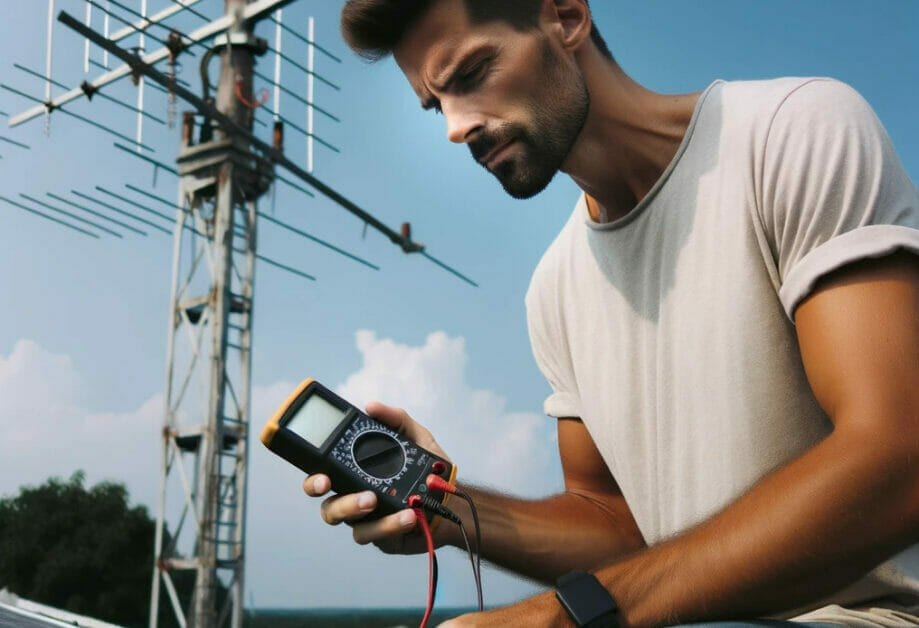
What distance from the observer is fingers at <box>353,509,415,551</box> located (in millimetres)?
1318

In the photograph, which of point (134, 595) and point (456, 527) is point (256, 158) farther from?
point (134, 595)

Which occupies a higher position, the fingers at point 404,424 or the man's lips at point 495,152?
the man's lips at point 495,152

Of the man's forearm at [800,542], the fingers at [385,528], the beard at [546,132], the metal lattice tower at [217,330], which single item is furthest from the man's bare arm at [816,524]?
the metal lattice tower at [217,330]

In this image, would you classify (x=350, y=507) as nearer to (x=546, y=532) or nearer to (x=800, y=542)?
(x=546, y=532)

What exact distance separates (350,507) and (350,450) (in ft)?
0.34

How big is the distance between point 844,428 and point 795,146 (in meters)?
0.39

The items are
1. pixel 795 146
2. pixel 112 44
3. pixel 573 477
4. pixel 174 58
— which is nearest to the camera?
pixel 795 146

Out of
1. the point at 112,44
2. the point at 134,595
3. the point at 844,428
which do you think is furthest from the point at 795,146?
the point at 134,595

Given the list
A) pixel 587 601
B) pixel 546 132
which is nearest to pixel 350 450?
pixel 587 601

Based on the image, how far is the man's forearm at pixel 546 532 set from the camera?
1.50 meters

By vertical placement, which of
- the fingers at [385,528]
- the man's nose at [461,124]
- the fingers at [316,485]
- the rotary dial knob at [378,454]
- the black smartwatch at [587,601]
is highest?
the man's nose at [461,124]

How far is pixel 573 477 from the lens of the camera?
1.72 metres

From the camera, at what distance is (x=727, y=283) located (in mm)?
1301

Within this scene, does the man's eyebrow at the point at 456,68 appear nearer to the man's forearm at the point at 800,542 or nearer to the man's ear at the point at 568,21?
the man's ear at the point at 568,21
